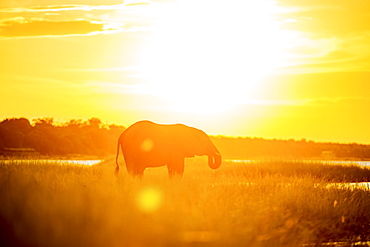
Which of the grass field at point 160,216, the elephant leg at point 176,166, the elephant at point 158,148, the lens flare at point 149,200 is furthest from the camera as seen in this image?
the elephant at point 158,148

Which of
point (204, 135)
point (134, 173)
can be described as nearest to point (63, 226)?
point (134, 173)

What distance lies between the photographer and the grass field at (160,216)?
10438mm

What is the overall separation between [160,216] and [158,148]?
8.70 metres

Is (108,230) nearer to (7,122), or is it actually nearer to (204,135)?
(204,135)

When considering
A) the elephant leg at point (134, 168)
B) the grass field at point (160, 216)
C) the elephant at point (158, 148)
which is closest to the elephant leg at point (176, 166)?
the elephant at point (158, 148)

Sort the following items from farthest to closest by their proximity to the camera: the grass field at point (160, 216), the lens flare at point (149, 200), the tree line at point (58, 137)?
the tree line at point (58, 137)
the lens flare at point (149, 200)
the grass field at point (160, 216)

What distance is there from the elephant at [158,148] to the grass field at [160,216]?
345 cm

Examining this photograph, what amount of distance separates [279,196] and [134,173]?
227 inches

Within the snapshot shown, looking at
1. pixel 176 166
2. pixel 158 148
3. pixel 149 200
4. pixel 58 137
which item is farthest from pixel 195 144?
pixel 58 137

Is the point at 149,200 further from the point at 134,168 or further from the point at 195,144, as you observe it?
the point at 195,144

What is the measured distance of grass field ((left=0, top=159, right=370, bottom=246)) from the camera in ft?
34.2

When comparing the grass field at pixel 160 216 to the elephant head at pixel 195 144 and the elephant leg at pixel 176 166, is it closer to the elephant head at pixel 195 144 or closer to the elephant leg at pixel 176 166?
the elephant leg at pixel 176 166

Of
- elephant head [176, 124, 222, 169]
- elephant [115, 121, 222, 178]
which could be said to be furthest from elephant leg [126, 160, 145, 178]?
elephant head [176, 124, 222, 169]

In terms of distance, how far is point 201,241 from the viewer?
10.4m
